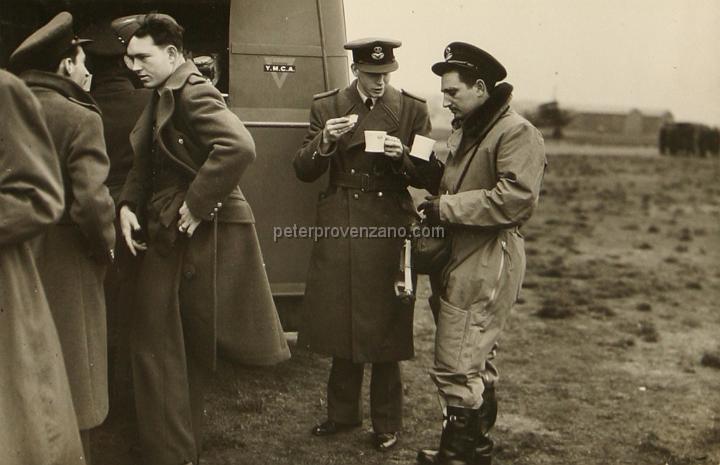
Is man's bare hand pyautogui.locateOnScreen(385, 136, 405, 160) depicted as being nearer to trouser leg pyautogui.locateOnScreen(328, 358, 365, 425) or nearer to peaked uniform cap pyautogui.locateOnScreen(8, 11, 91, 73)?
trouser leg pyautogui.locateOnScreen(328, 358, 365, 425)

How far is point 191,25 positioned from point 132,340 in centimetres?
309

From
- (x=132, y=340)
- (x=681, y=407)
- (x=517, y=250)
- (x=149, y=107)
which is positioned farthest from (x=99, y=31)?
(x=681, y=407)

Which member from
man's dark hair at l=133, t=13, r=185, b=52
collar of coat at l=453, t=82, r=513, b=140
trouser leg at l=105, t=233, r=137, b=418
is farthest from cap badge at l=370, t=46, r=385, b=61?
trouser leg at l=105, t=233, r=137, b=418

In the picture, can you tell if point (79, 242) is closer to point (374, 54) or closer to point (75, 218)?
point (75, 218)

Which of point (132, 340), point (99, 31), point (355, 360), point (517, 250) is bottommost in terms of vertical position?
point (355, 360)

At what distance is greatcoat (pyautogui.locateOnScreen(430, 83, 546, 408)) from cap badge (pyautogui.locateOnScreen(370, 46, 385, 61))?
2.01 ft

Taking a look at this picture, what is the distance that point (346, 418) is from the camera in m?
5.03

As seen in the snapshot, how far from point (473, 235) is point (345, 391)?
4.11 ft

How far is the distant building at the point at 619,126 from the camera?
29.9m

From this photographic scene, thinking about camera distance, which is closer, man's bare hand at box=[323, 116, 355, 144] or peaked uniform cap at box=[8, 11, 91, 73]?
peaked uniform cap at box=[8, 11, 91, 73]

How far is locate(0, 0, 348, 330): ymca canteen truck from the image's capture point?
526 centimetres

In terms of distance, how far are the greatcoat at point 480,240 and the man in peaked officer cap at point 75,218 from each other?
1544mm

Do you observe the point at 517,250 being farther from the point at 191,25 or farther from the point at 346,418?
the point at 191,25

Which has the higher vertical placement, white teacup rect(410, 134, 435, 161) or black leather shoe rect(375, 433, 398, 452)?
white teacup rect(410, 134, 435, 161)
